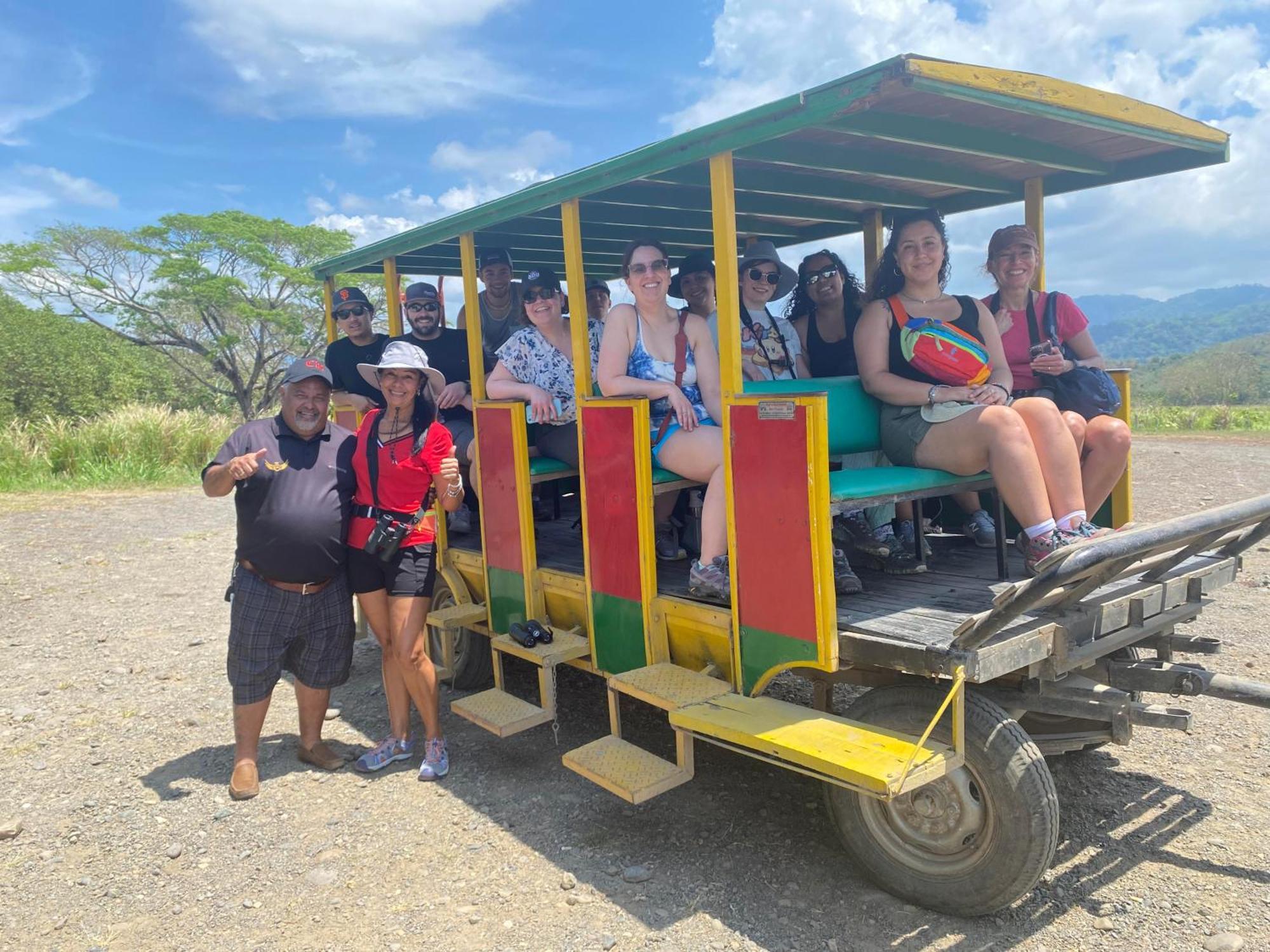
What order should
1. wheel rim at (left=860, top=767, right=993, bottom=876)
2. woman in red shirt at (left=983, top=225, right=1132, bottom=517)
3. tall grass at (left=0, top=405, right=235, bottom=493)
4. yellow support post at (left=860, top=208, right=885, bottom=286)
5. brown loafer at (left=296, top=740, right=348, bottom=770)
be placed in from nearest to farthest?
wheel rim at (left=860, top=767, right=993, bottom=876)
woman in red shirt at (left=983, top=225, right=1132, bottom=517)
brown loafer at (left=296, top=740, right=348, bottom=770)
yellow support post at (left=860, top=208, right=885, bottom=286)
tall grass at (left=0, top=405, right=235, bottom=493)

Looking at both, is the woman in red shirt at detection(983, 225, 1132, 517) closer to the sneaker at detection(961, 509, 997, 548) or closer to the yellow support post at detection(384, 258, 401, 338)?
the sneaker at detection(961, 509, 997, 548)

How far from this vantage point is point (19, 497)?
45.7ft

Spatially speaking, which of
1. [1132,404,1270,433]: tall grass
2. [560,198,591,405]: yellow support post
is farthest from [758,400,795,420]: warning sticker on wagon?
[1132,404,1270,433]: tall grass

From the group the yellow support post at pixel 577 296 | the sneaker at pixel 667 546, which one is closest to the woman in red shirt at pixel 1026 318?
the sneaker at pixel 667 546

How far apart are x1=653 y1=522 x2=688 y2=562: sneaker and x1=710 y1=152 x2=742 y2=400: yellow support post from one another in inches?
52.9

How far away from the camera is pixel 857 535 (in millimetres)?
4191

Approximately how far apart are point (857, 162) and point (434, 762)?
3.30m

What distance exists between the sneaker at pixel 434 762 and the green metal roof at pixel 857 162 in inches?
99.8

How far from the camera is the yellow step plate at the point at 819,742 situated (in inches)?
105

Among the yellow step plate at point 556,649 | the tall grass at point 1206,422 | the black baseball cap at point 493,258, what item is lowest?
the tall grass at point 1206,422

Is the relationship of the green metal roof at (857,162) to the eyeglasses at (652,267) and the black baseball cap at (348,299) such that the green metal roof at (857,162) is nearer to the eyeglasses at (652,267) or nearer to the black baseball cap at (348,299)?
the black baseball cap at (348,299)

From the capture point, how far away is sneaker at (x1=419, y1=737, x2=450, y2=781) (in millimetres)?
4266

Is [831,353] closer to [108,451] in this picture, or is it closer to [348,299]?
[348,299]

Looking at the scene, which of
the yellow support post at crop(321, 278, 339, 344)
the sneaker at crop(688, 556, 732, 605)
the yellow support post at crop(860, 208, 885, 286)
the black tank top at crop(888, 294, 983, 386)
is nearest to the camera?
the sneaker at crop(688, 556, 732, 605)
